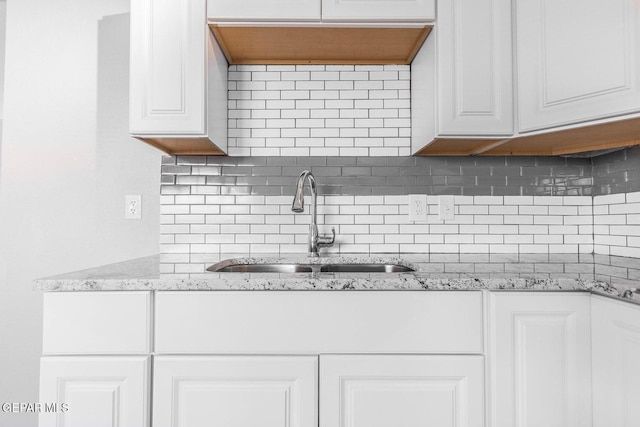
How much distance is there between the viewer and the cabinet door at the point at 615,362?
3.45ft

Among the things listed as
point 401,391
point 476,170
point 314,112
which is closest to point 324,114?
point 314,112

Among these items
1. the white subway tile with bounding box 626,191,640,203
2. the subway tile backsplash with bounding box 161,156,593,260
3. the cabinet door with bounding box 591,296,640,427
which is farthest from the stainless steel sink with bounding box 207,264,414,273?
the white subway tile with bounding box 626,191,640,203

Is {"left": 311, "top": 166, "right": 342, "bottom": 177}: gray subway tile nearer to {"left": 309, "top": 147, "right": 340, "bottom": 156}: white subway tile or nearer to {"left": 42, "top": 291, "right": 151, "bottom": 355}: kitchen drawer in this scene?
{"left": 309, "top": 147, "right": 340, "bottom": 156}: white subway tile

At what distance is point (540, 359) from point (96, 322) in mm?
1309

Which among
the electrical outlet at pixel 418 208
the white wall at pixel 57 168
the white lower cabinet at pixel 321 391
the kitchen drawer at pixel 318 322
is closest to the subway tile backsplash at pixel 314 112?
the electrical outlet at pixel 418 208

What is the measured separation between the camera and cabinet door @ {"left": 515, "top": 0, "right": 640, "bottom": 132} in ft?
4.10

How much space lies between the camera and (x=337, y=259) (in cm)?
175

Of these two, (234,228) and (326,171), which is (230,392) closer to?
(234,228)

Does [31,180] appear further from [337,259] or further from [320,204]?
[337,259]

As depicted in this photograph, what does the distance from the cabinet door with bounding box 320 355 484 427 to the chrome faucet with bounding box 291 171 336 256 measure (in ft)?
2.09

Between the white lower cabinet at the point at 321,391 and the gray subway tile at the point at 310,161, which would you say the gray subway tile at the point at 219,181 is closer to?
the gray subway tile at the point at 310,161

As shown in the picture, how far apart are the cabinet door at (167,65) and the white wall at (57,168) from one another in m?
0.42

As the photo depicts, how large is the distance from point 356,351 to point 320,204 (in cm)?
81

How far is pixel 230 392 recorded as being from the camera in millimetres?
1180
